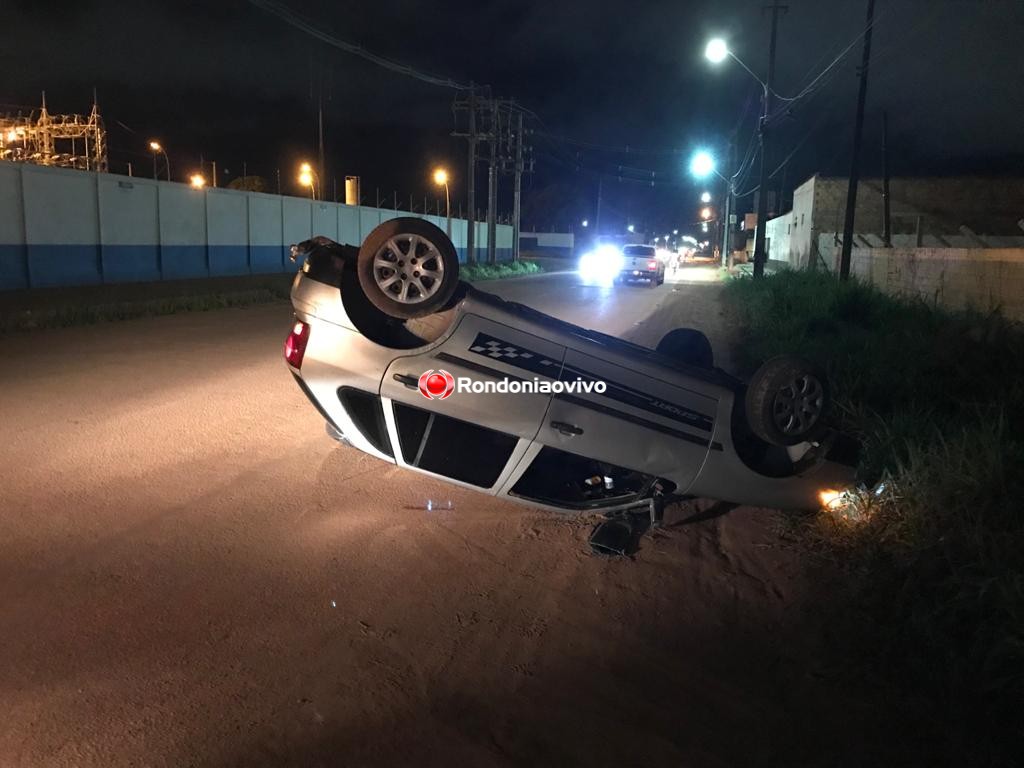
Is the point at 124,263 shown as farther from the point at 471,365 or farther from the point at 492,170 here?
the point at 471,365

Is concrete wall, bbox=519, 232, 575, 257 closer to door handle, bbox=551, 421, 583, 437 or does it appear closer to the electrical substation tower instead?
the electrical substation tower

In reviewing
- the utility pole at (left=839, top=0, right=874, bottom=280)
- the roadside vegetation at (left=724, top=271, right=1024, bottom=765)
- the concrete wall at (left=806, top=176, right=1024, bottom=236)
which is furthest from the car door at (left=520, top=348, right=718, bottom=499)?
the concrete wall at (left=806, top=176, right=1024, bottom=236)

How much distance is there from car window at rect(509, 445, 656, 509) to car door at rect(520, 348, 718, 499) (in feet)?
0.43

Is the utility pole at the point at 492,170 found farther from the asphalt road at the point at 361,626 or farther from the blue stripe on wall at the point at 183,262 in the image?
the asphalt road at the point at 361,626

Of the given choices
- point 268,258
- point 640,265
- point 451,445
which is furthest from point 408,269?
point 268,258

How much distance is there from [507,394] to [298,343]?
1276 millimetres

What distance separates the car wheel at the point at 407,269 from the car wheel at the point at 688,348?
94.7 inches

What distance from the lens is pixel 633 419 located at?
475cm

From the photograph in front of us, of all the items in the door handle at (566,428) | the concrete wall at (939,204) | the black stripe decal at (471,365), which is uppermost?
the concrete wall at (939,204)

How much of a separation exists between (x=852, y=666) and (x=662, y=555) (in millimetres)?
1471

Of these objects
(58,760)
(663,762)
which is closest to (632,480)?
(663,762)

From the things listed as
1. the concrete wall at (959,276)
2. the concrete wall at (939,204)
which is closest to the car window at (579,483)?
the concrete wall at (959,276)

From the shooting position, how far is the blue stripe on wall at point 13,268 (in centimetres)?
2340

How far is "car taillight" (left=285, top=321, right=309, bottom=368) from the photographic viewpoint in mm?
4660
